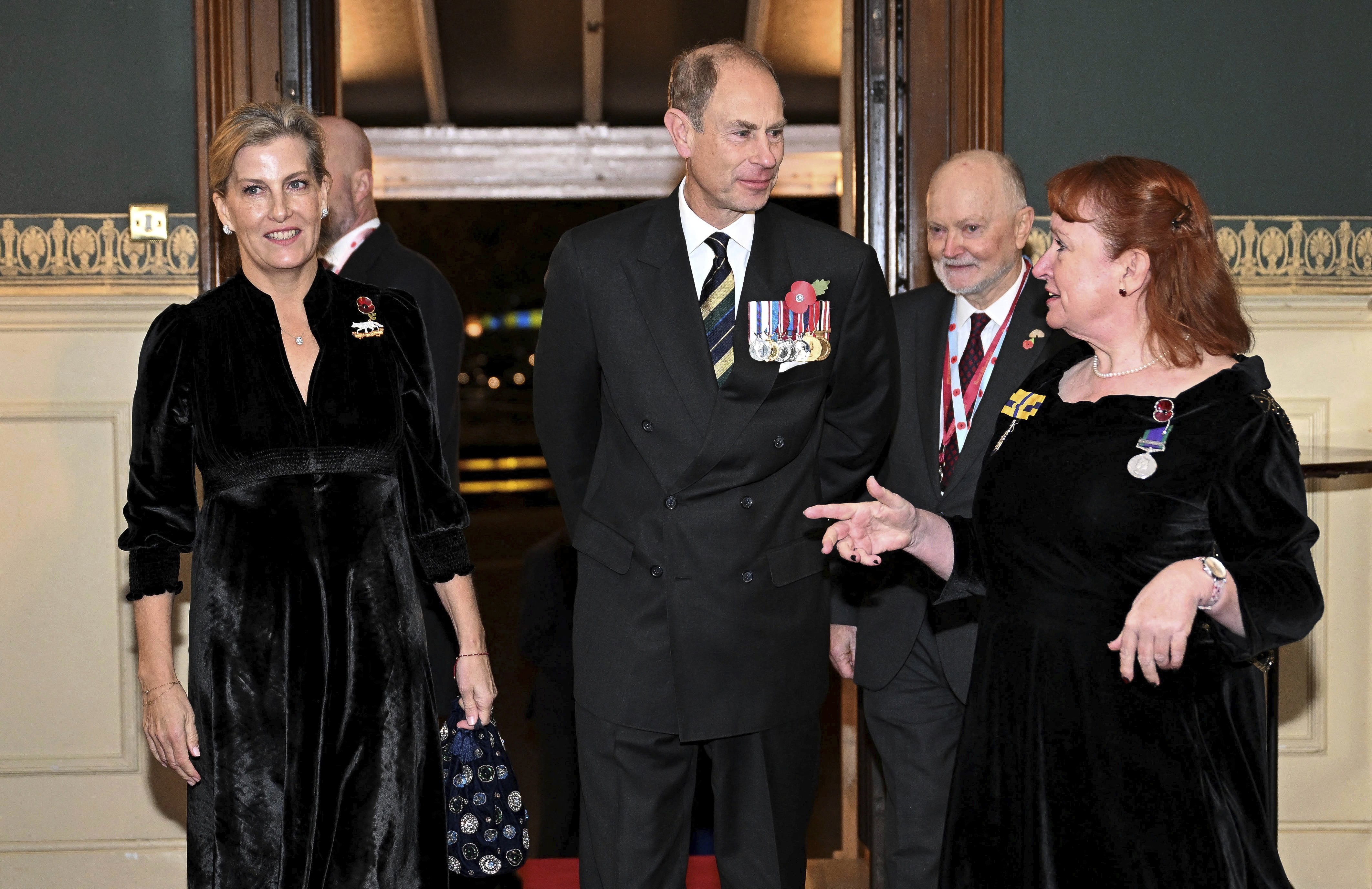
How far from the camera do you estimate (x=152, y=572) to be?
2.09m

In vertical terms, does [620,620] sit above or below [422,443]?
below

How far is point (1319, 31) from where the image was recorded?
12.0 ft

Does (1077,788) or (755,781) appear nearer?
(1077,788)

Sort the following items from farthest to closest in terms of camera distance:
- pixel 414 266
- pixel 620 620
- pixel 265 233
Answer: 1. pixel 414 266
2. pixel 620 620
3. pixel 265 233

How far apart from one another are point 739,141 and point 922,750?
1352mm

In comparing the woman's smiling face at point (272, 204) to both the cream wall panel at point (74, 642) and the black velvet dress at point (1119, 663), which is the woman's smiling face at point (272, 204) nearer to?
the black velvet dress at point (1119, 663)

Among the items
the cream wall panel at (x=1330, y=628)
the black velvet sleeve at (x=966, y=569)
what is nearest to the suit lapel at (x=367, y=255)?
the black velvet sleeve at (x=966, y=569)

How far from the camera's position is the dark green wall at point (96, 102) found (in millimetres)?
3523

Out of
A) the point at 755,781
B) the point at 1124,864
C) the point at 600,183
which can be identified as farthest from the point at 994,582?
the point at 600,183

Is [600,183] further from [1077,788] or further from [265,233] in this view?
[1077,788]

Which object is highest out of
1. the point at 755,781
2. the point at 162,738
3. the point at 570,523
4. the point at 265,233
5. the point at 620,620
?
the point at 265,233

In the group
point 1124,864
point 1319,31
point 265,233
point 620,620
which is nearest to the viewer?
point 1124,864

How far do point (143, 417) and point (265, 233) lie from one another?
1.21 ft

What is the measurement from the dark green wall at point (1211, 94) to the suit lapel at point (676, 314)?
65.3 inches
